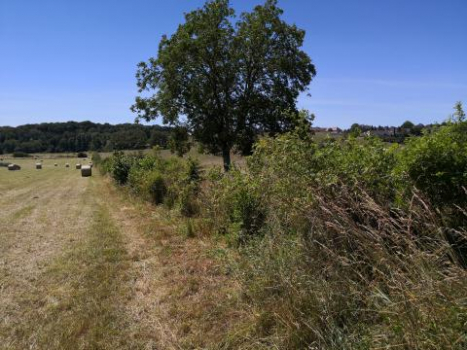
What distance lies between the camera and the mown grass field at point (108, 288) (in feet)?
14.6

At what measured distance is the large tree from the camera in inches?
1057

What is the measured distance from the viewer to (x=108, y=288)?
5.91 metres

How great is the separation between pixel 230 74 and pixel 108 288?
23.3 meters

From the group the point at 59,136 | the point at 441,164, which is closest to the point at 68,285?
the point at 441,164

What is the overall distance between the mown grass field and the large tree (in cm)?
1768

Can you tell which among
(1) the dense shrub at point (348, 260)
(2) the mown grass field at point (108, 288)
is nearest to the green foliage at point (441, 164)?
(1) the dense shrub at point (348, 260)

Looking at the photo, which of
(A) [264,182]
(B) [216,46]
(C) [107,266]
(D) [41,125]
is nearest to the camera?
(A) [264,182]

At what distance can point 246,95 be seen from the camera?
91.9 ft

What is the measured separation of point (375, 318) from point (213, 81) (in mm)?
25714

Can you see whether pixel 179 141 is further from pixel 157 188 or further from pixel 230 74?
pixel 157 188

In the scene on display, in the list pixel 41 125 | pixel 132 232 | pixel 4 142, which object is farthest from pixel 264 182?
pixel 41 125

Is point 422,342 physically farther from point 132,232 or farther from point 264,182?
point 132,232

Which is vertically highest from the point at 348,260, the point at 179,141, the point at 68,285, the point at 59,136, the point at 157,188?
the point at 59,136

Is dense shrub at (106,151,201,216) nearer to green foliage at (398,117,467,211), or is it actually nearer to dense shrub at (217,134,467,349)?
dense shrub at (217,134,467,349)
